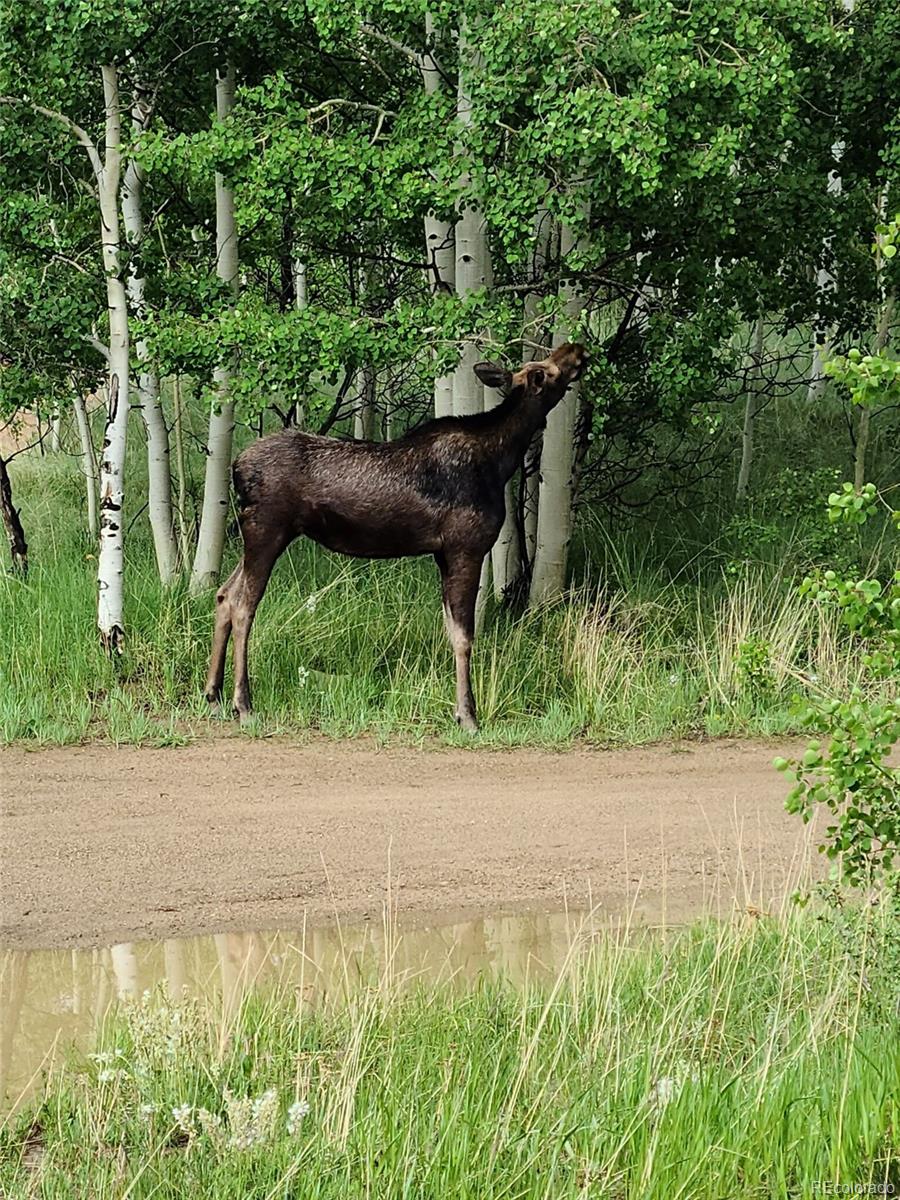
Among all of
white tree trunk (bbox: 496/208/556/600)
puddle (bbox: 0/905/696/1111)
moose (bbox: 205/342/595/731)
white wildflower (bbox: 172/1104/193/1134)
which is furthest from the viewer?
white tree trunk (bbox: 496/208/556/600)

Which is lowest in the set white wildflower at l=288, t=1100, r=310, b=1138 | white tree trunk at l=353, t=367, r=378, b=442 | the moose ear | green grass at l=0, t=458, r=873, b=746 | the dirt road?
white wildflower at l=288, t=1100, r=310, b=1138

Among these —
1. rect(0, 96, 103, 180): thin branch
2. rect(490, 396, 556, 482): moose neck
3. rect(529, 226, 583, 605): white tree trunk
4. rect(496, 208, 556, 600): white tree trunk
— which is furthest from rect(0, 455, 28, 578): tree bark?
rect(490, 396, 556, 482): moose neck

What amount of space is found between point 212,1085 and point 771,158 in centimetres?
969

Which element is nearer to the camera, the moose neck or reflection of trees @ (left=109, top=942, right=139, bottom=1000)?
reflection of trees @ (left=109, top=942, right=139, bottom=1000)

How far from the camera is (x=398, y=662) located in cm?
1193

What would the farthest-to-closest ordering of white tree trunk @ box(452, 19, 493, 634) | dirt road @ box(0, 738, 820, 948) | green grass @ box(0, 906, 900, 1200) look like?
white tree trunk @ box(452, 19, 493, 634) → dirt road @ box(0, 738, 820, 948) → green grass @ box(0, 906, 900, 1200)

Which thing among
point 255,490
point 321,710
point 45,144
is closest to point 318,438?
point 255,490

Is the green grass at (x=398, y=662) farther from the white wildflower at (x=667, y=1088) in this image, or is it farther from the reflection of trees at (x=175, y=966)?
the white wildflower at (x=667, y=1088)

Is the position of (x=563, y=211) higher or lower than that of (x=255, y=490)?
higher

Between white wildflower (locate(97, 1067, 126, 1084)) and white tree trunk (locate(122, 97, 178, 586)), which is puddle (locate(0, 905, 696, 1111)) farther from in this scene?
white tree trunk (locate(122, 97, 178, 586))

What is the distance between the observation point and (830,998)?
5.33 meters

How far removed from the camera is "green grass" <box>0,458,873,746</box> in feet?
36.4

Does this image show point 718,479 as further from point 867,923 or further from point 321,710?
point 867,923

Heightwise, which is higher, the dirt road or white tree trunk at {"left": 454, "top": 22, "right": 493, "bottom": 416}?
white tree trunk at {"left": 454, "top": 22, "right": 493, "bottom": 416}
